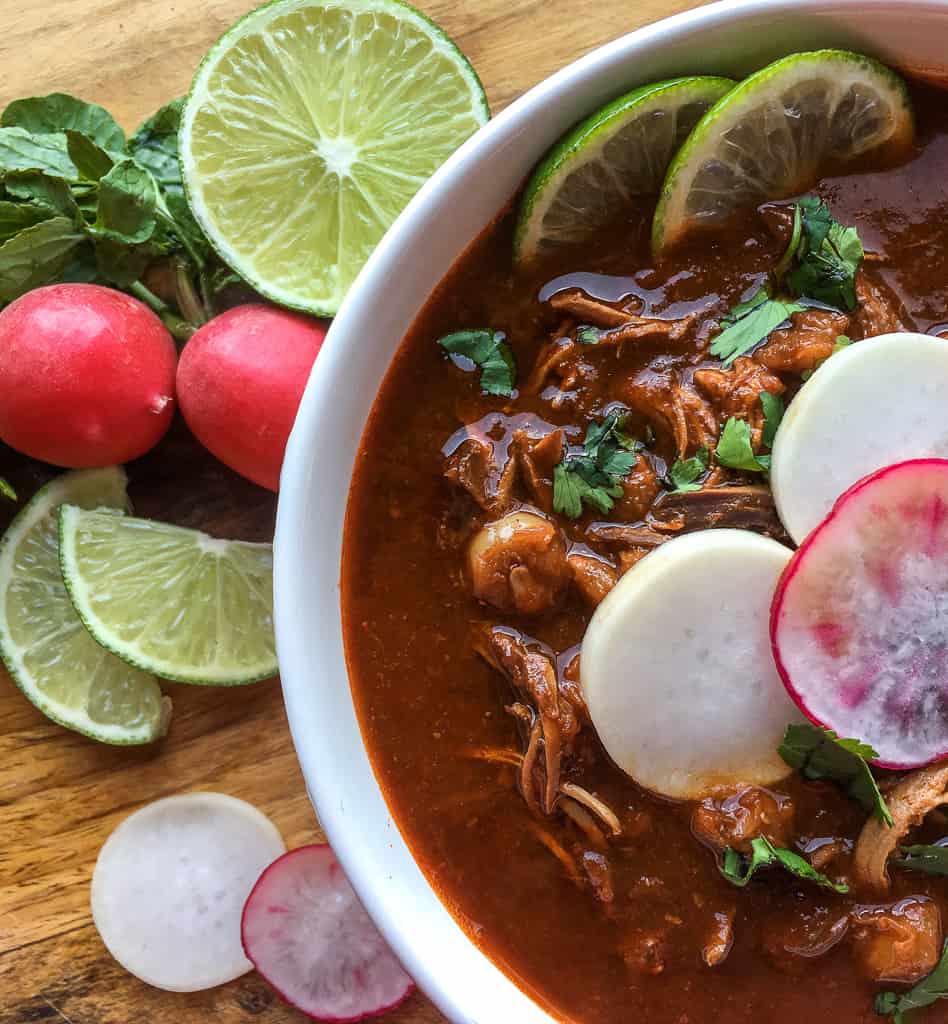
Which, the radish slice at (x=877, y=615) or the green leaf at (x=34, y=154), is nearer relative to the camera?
the radish slice at (x=877, y=615)

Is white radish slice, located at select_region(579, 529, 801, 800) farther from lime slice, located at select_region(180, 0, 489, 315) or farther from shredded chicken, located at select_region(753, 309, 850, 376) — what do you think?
lime slice, located at select_region(180, 0, 489, 315)

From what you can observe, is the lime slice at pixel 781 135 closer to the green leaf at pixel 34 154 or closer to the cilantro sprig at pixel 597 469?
the cilantro sprig at pixel 597 469

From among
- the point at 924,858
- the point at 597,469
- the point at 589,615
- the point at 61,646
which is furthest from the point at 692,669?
the point at 61,646

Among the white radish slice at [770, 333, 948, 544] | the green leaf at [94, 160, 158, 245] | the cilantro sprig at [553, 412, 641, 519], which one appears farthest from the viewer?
the green leaf at [94, 160, 158, 245]

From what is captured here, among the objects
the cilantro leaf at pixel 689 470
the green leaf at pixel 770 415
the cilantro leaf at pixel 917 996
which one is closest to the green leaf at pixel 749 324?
the green leaf at pixel 770 415

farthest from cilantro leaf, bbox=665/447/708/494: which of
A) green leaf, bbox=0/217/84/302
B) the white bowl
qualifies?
green leaf, bbox=0/217/84/302

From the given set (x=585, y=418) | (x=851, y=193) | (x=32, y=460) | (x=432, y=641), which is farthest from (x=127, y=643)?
(x=851, y=193)

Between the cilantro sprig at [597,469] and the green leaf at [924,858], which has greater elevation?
the cilantro sprig at [597,469]

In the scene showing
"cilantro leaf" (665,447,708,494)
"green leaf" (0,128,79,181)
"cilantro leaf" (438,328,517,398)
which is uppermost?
"green leaf" (0,128,79,181)
